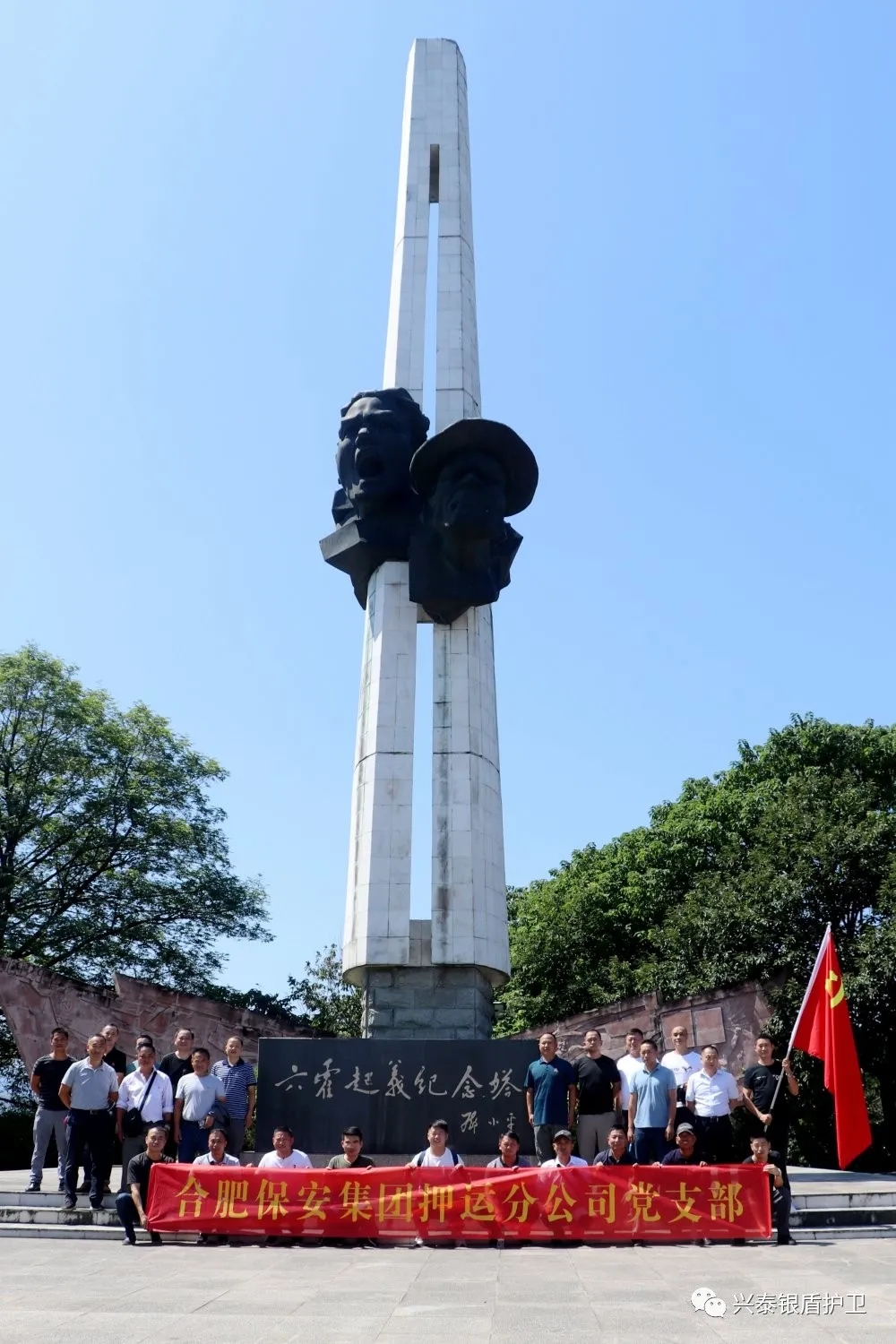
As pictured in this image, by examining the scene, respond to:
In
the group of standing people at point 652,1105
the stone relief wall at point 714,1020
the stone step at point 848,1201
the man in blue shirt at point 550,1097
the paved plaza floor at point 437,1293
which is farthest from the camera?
the stone relief wall at point 714,1020

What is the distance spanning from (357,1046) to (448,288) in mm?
10263

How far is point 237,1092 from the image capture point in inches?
388

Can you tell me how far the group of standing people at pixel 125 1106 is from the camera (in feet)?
30.0

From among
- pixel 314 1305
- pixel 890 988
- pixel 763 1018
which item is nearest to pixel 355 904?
pixel 763 1018

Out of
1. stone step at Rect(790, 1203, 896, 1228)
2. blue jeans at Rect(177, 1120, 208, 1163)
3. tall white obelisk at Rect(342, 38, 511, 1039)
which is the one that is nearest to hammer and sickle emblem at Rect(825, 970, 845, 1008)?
stone step at Rect(790, 1203, 896, 1228)

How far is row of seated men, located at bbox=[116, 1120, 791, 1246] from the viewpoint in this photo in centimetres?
811

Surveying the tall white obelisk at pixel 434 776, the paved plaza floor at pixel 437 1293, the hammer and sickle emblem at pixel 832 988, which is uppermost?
the tall white obelisk at pixel 434 776

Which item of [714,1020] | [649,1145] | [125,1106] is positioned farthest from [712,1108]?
[714,1020]

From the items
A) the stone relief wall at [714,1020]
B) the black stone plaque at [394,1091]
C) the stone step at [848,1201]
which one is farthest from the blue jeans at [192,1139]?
the stone relief wall at [714,1020]

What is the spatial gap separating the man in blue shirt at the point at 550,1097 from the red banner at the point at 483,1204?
1.39 meters

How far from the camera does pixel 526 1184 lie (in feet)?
26.6

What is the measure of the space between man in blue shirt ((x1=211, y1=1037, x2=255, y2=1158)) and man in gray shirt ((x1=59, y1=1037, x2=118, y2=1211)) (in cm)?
94

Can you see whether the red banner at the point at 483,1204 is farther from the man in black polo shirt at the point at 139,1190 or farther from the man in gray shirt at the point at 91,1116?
the man in gray shirt at the point at 91,1116

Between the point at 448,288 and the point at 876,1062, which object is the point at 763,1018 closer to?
the point at 876,1062
